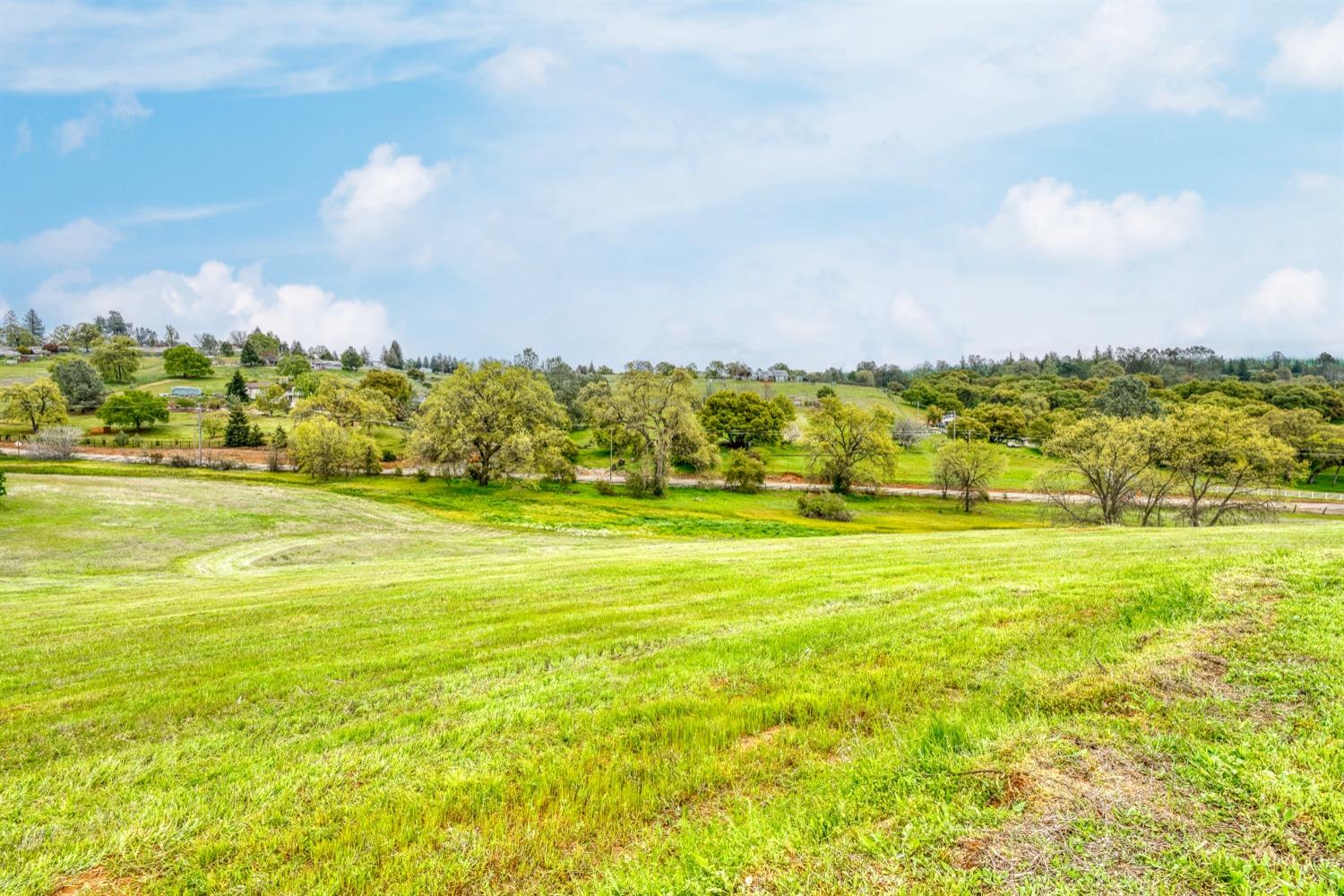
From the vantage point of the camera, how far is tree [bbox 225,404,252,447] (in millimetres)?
85000

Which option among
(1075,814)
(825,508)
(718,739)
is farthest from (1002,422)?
(1075,814)

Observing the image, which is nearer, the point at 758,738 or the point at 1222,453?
the point at 758,738

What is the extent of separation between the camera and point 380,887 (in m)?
3.72

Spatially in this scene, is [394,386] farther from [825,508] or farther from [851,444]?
[825,508]

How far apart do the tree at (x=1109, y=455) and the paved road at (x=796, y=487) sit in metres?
22.6

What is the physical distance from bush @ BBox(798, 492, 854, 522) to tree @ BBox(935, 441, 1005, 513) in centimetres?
1710

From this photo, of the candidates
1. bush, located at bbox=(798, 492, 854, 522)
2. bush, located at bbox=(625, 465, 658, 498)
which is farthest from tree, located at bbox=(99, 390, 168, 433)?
bush, located at bbox=(798, 492, 854, 522)

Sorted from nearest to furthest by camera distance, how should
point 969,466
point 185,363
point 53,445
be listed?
point 969,466 → point 53,445 → point 185,363

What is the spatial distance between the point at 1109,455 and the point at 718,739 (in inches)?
1972

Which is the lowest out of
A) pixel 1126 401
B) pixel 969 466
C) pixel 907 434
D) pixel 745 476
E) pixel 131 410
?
pixel 745 476

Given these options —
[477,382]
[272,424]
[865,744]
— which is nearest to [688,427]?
[477,382]

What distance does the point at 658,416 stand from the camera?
64.2 m

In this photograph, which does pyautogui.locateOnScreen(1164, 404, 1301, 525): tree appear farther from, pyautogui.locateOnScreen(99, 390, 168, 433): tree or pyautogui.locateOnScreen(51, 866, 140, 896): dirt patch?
pyautogui.locateOnScreen(99, 390, 168, 433): tree

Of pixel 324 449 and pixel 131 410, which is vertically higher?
pixel 131 410
